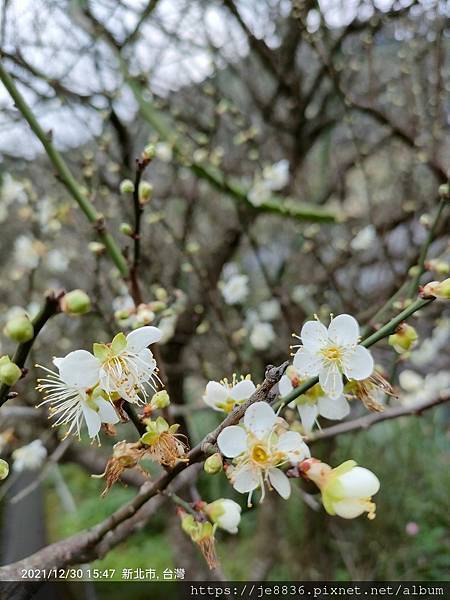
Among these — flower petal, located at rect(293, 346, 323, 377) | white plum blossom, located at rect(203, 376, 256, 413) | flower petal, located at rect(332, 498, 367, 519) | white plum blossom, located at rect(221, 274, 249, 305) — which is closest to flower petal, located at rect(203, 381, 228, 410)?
white plum blossom, located at rect(203, 376, 256, 413)

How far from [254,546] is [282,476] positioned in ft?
7.19

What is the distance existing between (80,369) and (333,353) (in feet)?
0.99

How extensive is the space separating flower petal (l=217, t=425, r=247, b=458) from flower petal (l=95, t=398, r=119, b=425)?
12 cm

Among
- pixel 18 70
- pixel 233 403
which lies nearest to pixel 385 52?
pixel 18 70

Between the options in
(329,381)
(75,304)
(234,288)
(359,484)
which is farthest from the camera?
(234,288)

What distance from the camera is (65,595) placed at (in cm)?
228

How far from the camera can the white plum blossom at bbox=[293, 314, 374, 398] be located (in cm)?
64

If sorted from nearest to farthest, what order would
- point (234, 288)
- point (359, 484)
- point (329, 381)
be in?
point (359, 484)
point (329, 381)
point (234, 288)

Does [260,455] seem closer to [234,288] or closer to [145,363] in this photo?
[145,363]

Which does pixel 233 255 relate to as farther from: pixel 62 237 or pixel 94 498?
pixel 94 498

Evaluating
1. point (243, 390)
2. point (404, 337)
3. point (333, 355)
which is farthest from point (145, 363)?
point (404, 337)

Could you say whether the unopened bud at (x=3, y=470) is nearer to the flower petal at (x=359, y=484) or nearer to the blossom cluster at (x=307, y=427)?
the blossom cluster at (x=307, y=427)

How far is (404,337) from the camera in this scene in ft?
2.39

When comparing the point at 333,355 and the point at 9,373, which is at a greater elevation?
the point at 9,373
